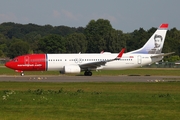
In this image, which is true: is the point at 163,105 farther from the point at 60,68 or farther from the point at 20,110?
the point at 60,68

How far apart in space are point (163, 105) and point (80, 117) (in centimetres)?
516

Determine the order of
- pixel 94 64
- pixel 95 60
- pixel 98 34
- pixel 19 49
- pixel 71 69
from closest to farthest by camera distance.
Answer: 1. pixel 71 69
2. pixel 94 64
3. pixel 95 60
4. pixel 19 49
5. pixel 98 34

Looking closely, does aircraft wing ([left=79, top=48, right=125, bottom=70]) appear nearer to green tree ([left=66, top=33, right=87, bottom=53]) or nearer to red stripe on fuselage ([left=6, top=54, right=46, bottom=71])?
red stripe on fuselage ([left=6, top=54, right=46, bottom=71])

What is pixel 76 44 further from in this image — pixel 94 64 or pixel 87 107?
pixel 87 107

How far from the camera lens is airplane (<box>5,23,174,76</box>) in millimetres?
51281

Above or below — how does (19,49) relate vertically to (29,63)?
above

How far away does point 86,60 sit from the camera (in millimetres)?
52531

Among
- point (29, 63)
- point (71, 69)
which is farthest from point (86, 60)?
point (29, 63)

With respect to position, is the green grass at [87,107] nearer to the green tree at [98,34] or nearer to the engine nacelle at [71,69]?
the engine nacelle at [71,69]

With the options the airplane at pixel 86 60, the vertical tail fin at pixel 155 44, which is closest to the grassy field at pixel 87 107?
the airplane at pixel 86 60

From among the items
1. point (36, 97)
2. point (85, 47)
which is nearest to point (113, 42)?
point (85, 47)

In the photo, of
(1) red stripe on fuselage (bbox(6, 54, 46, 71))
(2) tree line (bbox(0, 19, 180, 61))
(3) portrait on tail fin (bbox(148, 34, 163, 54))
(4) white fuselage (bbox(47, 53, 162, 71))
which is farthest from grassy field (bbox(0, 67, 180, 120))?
(2) tree line (bbox(0, 19, 180, 61))

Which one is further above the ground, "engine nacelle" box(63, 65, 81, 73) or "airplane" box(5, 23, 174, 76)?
"airplane" box(5, 23, 174, 76)

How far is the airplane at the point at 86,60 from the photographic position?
51.3 meters
